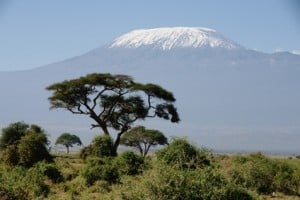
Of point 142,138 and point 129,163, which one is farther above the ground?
point 142,138

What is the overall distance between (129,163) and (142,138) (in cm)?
2788

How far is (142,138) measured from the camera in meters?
54.2

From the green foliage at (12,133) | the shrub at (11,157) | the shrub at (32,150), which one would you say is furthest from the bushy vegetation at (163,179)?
the green foliage at (12,133)

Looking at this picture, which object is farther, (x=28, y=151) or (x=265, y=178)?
(x=28, y=151)

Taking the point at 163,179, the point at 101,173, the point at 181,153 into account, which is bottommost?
the point at 163,179

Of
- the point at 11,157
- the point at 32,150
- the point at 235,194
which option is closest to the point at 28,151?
the point at 32,150

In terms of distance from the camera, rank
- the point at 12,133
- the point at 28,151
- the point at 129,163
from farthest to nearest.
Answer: the point at 12,133
the point at 28,151
the point at 129,163

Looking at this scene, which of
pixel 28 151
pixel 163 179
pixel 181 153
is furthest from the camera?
pixel 28 151

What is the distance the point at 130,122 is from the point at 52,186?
2139 centimetres

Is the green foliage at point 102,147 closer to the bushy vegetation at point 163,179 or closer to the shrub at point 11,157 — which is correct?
the bushy vegetation at point 163,179

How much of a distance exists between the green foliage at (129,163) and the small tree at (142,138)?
2682 centimetres

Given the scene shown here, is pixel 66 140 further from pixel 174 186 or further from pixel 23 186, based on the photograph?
pixel 174 186

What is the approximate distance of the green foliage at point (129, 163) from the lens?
25.6 meters

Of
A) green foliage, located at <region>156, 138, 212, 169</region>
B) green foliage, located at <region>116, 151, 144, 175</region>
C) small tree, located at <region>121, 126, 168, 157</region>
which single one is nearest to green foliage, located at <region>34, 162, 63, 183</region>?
green foliage, located at <region>116, 151, 144, 175</region>
